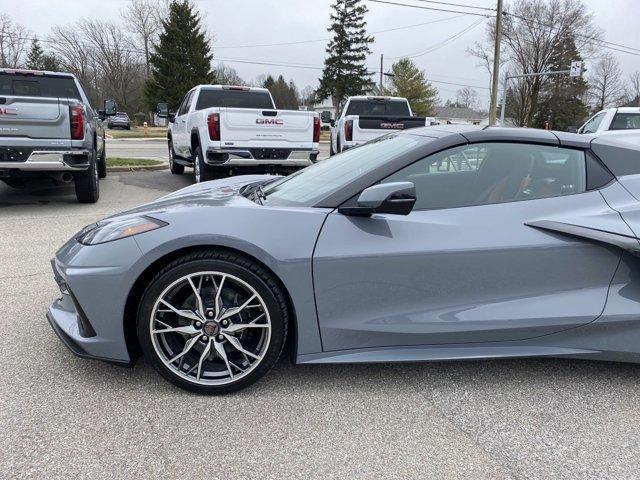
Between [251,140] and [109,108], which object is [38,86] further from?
[251,140]

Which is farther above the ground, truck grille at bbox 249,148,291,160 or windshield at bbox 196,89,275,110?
windshield at bbox 196,89,275,110

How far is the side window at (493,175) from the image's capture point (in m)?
2.66

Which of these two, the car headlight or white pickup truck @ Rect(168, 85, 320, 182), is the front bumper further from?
white pickup truck @ Rect(168, 85, 320, 182)

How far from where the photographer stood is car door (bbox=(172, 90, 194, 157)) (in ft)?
31.8

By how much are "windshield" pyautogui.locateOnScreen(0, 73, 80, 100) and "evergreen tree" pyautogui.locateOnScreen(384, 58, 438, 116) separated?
54.2 meters

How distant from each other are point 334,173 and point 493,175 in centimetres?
90

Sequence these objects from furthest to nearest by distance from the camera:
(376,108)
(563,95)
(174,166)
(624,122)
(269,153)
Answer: (563,95)
(376,108)
(174,166)
(624,122)
(269,153)

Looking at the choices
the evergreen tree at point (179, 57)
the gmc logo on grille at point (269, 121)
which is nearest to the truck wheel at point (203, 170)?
the gmc logo on grille at point (269, 121)

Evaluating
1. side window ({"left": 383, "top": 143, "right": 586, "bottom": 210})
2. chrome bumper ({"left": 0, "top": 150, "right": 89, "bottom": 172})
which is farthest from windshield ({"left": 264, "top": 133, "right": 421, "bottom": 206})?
chrome bumper ({"left": 0, "top": 150, "right": 89, "bottom": 172})

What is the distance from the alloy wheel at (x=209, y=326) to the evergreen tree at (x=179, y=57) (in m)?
45.8

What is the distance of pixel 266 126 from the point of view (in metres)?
8.03

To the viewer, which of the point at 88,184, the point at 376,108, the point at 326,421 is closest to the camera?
the point at 326,421

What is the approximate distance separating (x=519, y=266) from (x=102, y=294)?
2.04m

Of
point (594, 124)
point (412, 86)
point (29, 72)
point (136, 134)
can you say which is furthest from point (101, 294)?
point (412, 86)
